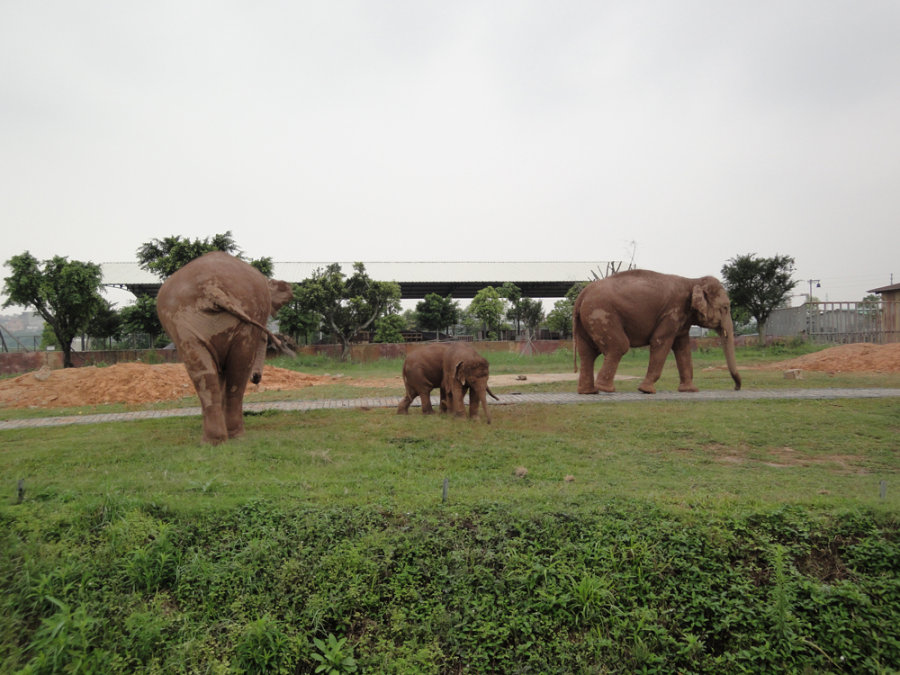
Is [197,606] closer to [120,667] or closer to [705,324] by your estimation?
[120,667]

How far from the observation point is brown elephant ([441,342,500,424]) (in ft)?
29.0

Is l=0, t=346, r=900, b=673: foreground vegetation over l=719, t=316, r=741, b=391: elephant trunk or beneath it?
beneath

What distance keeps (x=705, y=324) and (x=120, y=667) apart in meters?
12.9

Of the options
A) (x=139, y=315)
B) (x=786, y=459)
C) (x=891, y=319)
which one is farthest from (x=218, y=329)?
(x=891, y=319)

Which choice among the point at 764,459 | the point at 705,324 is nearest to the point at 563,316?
the point at 705,324

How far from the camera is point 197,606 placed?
13.1ft

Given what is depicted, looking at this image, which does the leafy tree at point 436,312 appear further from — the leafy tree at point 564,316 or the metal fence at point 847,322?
the metal fence at point 847,322

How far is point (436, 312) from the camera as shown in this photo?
37969 mm

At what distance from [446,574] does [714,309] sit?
1123 cm

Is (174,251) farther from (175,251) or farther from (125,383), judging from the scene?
(125,383)

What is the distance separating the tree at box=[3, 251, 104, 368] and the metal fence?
36.2 m

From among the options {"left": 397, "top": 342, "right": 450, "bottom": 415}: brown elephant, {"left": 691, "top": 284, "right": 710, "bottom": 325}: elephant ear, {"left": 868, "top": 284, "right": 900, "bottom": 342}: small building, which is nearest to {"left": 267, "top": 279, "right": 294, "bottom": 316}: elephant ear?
{"left": 397, "top": 342, "right": 450, "bottom": 415}: brown elephant

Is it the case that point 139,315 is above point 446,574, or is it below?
above

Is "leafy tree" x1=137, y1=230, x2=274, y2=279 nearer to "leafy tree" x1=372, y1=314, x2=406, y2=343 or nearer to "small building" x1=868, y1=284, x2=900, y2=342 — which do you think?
"leafy tree" x1=372, y1=314, x2=406, y2=343
